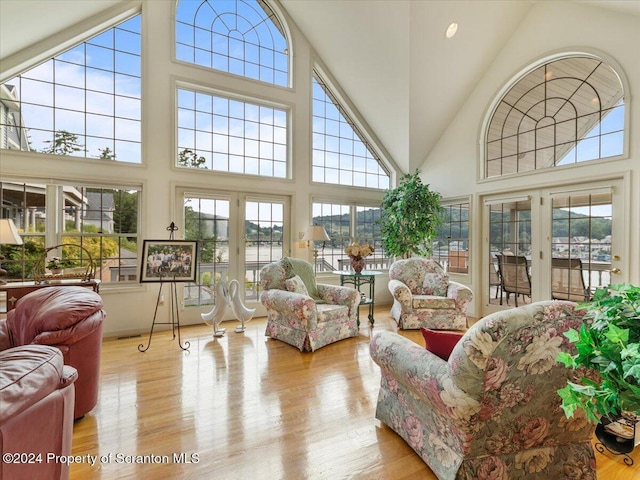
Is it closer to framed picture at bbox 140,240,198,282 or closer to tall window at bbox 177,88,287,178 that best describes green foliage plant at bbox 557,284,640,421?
framed picture at bbox 140,240,198,282

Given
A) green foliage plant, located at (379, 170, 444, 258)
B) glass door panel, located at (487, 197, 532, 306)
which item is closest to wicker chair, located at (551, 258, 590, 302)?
glass door panel, located at (487, 197, 532, 306)

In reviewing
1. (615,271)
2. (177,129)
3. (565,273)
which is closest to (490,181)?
(565,273)

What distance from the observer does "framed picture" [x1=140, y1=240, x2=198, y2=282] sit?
12.0 ft

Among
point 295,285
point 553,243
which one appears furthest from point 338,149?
point 553,243

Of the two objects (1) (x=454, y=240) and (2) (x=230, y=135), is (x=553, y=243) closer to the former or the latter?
(1) (x=454, y=240)

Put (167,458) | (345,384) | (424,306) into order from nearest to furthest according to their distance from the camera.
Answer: (167,458) < (345,384) < (424,306)

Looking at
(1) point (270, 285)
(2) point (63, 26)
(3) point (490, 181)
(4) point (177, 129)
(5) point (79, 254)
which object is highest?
(2) point (63, 26)

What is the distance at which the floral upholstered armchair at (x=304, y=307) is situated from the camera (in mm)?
3459

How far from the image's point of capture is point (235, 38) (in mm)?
4914

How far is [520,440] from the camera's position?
60.8 inches

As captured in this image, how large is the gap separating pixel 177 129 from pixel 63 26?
156cm

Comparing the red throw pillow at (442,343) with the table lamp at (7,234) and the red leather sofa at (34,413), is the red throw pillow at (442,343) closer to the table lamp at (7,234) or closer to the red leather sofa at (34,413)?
the red leather sofa at (34,413)

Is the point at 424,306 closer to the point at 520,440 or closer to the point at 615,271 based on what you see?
the point at 615,271

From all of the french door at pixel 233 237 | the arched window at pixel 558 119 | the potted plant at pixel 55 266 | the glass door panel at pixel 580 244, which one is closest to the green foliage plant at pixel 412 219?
the arched window at pixel 558 119
